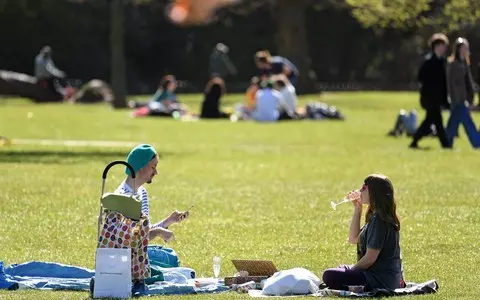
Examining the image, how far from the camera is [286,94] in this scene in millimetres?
39625

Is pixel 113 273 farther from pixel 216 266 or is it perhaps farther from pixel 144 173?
pixel 216 266

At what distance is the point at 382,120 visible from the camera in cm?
4106

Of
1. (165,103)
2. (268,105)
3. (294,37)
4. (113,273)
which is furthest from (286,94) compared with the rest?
(113,273)

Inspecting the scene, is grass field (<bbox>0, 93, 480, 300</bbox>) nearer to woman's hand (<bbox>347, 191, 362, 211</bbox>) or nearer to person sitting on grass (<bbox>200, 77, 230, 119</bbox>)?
woman's hand (<bbox>347, 191, 362, 211</bbox>)

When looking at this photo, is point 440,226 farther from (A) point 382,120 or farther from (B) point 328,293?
(A) point 382,120

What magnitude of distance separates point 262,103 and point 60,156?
12.6m

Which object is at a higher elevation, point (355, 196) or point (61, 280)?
point (355, 196)

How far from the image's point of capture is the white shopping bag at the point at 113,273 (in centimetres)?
1086

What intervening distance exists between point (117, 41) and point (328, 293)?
37.4 metres

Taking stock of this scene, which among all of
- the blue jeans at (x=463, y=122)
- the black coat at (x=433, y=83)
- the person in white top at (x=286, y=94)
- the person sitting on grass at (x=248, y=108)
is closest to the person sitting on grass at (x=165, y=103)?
the person sitting on grass at (x=248, y=108)

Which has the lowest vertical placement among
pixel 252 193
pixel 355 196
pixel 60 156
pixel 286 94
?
pixel 252 193

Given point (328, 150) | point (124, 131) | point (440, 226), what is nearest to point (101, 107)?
point (124, 131)

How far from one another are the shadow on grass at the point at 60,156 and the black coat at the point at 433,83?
5.12m

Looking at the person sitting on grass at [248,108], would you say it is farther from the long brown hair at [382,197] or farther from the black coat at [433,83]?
the long brown hair at [382,197]
